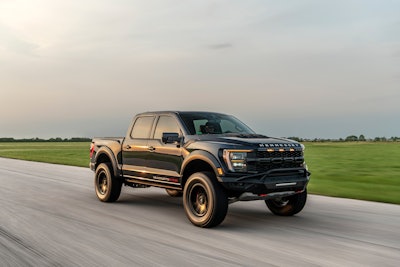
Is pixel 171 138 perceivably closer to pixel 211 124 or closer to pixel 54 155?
pixel 211 124

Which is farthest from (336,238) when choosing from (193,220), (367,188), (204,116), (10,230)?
(367,188)

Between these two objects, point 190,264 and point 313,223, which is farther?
point 313,223

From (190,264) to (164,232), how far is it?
1.88 meters

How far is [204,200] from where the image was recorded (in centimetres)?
770

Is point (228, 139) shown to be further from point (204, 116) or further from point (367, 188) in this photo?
point (367, 188)

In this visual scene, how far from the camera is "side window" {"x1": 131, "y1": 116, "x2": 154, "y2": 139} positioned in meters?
9.51

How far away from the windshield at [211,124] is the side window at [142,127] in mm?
935

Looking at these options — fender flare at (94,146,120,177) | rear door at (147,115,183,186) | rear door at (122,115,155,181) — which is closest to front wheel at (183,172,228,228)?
rear door at (147,115,183,186)

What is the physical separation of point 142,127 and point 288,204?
3.38 meters

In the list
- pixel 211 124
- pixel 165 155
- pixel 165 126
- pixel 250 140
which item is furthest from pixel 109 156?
pixel 250 140

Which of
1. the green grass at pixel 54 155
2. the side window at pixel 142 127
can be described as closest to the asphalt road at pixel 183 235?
the side window at pixel 142 127

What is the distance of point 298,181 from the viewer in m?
7.91

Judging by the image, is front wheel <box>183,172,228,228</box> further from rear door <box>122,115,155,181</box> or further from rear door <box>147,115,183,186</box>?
rear door <box>122,115,155,181</box>

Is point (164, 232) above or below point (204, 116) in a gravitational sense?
below
